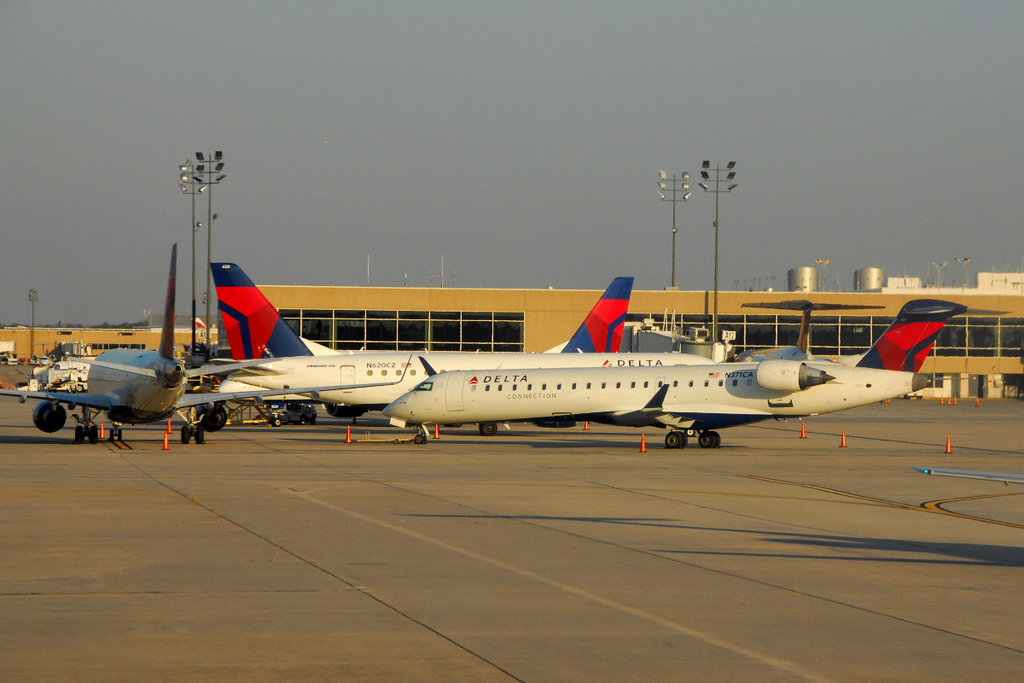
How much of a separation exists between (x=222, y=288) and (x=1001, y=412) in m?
44.9

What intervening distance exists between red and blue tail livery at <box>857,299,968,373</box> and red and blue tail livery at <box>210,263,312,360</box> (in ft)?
80.6

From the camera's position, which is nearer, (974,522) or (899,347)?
(974,522)

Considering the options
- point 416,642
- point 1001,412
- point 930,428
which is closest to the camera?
point 416,642

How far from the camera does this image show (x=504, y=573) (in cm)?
1494

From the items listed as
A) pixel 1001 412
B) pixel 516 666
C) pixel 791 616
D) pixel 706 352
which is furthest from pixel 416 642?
pixel 1001 412

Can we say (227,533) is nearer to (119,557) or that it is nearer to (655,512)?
(119,557)

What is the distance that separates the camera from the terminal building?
9050 cm

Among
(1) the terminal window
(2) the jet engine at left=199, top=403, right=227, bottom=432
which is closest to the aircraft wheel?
(2) the jet engine at left=199, top=403, right=227, bottom=432

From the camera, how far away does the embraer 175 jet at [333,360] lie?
4912 cm

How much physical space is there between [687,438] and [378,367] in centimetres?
1602

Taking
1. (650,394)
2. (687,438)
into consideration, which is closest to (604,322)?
(650,394)

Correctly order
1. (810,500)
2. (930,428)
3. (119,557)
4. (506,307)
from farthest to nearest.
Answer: (506,307)
(930,428)
(810,500)
(119,557)

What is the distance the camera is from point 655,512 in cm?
2150

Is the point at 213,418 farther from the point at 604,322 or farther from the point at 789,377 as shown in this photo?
the point at 604,322
